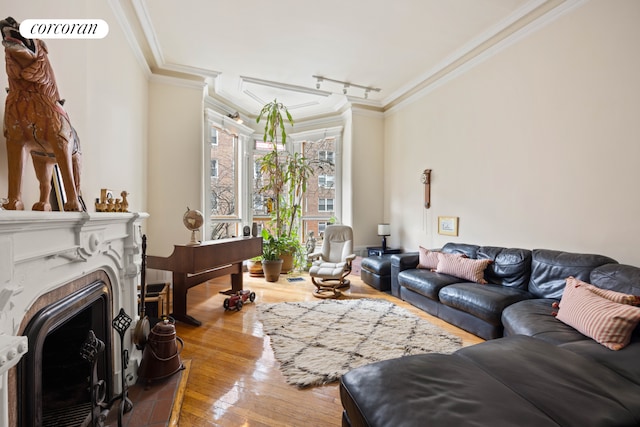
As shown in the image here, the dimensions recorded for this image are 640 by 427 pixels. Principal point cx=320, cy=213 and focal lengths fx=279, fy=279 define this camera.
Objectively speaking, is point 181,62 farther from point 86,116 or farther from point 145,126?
point 86,116

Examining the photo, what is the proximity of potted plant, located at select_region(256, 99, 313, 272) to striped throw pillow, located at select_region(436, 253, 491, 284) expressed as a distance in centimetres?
276

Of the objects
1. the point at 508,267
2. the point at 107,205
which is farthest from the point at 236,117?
the point at 508,267

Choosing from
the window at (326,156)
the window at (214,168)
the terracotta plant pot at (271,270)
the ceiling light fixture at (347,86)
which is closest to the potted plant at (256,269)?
the terracotta plant pot at (271,270)

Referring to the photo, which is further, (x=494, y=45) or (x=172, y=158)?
(x=172, y=158)

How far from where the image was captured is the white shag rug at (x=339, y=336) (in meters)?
2.14

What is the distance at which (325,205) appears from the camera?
602 centimetres

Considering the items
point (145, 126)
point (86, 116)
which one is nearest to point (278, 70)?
point (145, 126)

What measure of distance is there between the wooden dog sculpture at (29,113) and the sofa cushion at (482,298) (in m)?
3.10

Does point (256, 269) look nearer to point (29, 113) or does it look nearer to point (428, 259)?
point (428, 259)

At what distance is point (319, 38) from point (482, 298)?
3387 millimetres

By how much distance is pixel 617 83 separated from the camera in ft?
7.80

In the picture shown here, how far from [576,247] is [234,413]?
325cm

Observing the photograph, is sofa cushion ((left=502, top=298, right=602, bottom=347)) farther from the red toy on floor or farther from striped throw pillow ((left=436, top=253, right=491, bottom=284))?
the red toy on floor

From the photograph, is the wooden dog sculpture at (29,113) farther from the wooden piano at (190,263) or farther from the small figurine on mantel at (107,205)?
the wooden piano at (190,263)
